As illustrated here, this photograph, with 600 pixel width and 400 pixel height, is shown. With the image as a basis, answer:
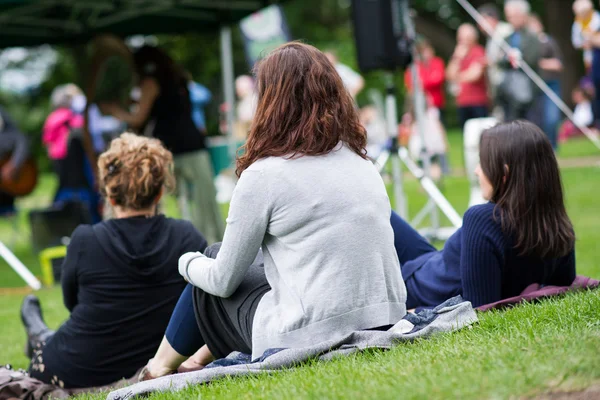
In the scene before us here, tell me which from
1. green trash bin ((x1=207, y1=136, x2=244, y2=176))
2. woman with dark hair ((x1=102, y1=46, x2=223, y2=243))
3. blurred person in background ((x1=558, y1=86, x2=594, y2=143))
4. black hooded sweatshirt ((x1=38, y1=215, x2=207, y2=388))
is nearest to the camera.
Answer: black hooded sweatshirt ((x1=38, y1=215, x2=207, y2=388))

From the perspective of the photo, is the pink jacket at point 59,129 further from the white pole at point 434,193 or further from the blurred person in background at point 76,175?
the white pole at point 434,193

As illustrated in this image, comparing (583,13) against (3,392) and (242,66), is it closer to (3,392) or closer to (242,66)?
(3,392)

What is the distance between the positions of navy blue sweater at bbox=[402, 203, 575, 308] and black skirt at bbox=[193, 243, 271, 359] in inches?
35.5

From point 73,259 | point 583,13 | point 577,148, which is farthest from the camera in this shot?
point 577,148

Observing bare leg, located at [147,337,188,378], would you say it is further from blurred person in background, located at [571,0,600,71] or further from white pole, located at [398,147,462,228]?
blurred person in background, located at [571,0,600,71]

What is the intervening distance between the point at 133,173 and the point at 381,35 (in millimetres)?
3784

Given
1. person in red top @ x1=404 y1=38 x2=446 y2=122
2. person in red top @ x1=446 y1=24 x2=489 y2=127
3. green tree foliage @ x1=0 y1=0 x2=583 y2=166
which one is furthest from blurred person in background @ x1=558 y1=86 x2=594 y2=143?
person in red top @ x1=446 y1=24 x2=489 y2=127

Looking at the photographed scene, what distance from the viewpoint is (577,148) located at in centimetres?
1550

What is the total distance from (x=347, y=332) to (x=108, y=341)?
4.21ft

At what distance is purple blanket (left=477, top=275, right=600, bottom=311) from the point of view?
3.66m

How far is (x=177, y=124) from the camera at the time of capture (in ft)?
28.5

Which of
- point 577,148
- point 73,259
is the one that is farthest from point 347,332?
point 577,148

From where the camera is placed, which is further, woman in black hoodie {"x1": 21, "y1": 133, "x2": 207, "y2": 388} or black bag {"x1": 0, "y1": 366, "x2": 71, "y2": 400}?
woman in black hoodie {"x1": 21, "y1": 133, "x2": 207, "y2": 388}

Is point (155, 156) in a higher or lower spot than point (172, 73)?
lower
